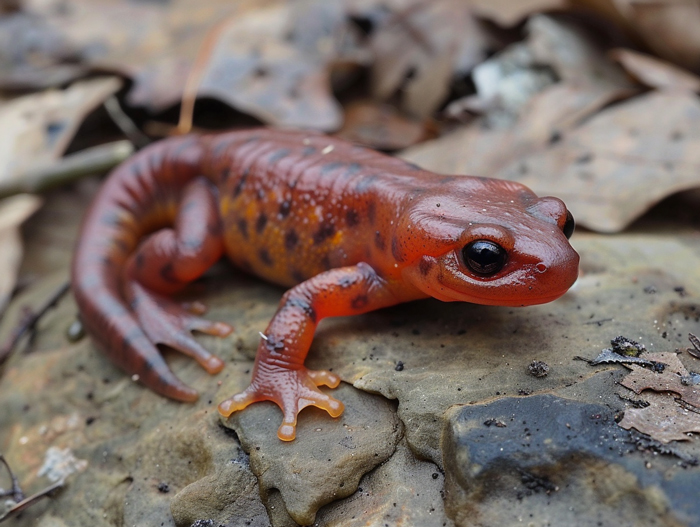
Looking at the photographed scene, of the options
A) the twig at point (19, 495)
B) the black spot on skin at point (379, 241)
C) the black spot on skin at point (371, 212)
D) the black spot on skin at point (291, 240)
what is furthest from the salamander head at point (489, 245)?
the twig at point (19, 495)

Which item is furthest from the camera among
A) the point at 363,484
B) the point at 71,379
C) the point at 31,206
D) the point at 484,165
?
the point at 31,206

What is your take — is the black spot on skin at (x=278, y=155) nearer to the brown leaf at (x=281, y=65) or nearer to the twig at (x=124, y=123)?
the brown leaf at (x=281, y=65)

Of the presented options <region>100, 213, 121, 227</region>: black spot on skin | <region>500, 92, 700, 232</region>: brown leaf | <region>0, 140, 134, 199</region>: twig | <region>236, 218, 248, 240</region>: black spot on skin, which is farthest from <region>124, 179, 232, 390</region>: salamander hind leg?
<region>500, 92, 700, 232</region>: brown leaf

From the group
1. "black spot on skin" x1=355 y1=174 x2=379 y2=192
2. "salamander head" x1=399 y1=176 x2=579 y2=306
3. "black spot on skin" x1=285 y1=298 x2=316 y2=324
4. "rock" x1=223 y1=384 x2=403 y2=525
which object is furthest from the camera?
"black spot on skin" x1=355 y1=174 x2=379 y2=192

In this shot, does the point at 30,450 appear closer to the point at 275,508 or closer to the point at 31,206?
the point at 275,508

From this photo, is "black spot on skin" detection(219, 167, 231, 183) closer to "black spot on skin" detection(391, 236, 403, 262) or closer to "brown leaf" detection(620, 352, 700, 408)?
"black spot on skin" detection(391, 236, 403, 262)

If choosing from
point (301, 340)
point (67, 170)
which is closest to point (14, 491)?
point (301, 340)

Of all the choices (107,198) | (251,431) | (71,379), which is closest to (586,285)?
(251,431)
